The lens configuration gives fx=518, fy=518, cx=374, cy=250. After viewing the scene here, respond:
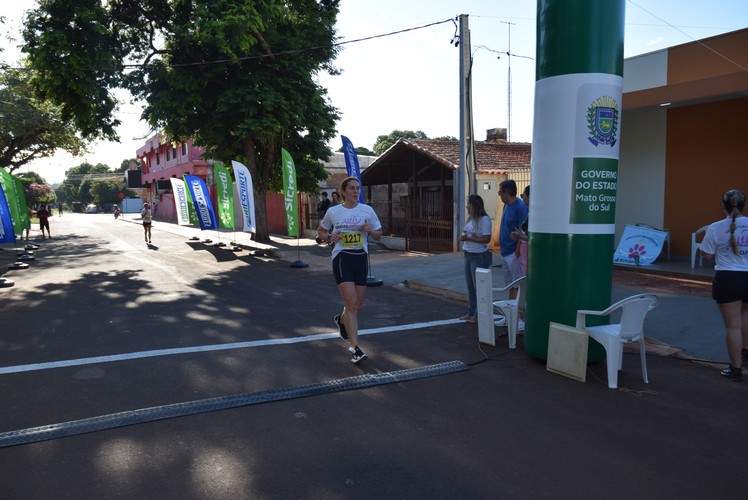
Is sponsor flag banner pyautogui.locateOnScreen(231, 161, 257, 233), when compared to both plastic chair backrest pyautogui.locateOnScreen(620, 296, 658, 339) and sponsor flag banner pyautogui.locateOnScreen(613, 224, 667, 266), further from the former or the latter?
plastic chair backrest pyautogui.locateOnScreen(620, 296, 658, 339)

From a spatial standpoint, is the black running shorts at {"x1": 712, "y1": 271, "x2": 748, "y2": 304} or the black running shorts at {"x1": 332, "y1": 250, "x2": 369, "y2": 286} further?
the black running shorts at {"x1": 332, "y1": 250, "x2": 369, "y2": 286}

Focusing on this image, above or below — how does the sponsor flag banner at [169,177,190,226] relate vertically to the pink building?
below

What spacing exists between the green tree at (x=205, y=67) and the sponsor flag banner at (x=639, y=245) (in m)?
10.9

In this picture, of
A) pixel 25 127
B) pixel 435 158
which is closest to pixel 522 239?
pixel 435 158

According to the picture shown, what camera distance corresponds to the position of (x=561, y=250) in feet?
16.9

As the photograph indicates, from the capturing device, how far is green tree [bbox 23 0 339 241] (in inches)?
595

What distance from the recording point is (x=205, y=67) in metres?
16.7

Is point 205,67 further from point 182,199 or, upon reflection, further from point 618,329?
point 618,329

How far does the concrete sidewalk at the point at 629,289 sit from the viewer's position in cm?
600

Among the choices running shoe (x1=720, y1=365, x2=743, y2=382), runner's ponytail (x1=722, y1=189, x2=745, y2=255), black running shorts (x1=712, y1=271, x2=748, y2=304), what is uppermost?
runner's ponytail (x1=722, y1=189, x2=745, y2=255)

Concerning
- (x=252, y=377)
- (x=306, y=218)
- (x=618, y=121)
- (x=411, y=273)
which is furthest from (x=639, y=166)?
(x=306, y=218)

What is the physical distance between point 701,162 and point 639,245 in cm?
216

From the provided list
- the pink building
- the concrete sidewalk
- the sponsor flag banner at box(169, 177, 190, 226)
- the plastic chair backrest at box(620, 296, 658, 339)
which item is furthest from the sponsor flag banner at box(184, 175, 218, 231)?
the pink building

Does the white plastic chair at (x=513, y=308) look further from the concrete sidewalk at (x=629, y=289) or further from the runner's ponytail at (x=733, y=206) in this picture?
the runner's ponytail at (x=733, y=206)
